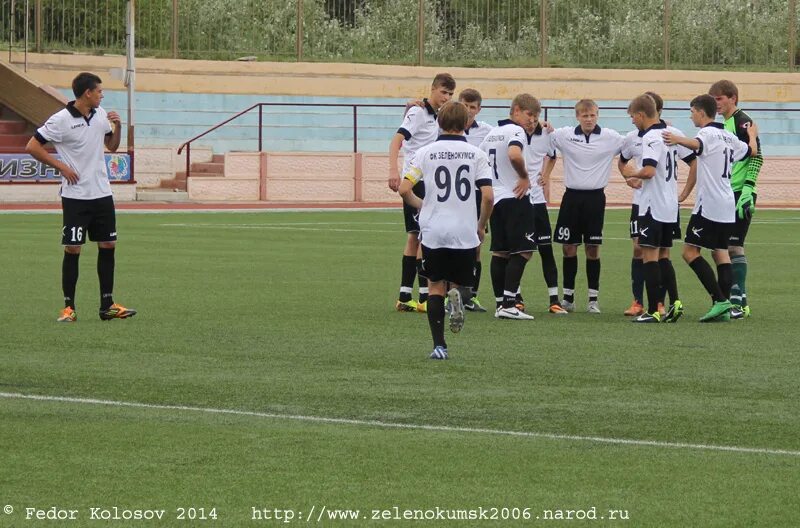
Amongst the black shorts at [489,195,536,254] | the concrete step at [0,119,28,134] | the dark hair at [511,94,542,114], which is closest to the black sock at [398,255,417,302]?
the black shorts at [489,195,536,254]

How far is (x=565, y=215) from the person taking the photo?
14.8 meters

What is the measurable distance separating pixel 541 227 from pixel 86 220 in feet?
13.8

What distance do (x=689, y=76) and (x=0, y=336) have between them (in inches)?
1559

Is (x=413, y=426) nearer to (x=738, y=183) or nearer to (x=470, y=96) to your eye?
(x=470, y=96)

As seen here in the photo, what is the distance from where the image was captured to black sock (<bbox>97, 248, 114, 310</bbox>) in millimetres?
13555

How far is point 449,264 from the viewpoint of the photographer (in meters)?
11.2

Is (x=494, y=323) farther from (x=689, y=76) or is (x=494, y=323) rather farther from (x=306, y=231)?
(x=689, y=76)

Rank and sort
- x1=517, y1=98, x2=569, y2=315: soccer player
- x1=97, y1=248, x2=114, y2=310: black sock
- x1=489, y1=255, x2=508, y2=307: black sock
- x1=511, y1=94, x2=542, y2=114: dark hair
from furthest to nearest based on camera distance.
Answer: x1=517, y1=98, x2=569, y2=315: soccer player → x1=489, y1=255, x2=508, y2=307: black sock → x1=511, y1=94, x2=542, y2=114: dark hair → x1=97, y1=248, x2=114, y2=310: black sock

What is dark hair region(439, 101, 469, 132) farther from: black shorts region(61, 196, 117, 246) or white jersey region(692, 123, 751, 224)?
black shorts region(61, 196, 117, 246)

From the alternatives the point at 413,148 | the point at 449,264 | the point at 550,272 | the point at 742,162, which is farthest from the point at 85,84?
the point at 742,162

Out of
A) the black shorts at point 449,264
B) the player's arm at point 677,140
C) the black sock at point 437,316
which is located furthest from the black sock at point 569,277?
the black sock at point 437,316

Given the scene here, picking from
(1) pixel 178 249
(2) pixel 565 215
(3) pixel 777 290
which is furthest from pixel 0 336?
(1) pixel 178 249

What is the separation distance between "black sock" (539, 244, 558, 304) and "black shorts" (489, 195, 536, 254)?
0.50 metres

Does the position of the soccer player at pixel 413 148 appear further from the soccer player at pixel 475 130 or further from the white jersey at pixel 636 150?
the white jersey at pixel 636 150
